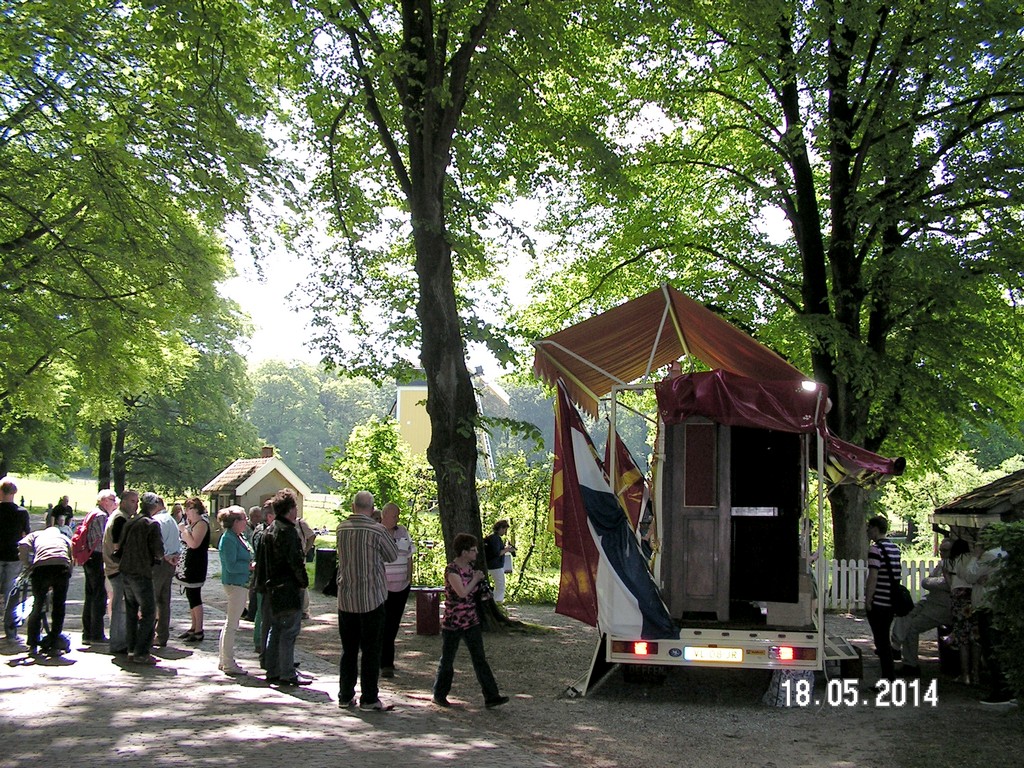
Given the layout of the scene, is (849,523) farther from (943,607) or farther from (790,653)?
(790,653)

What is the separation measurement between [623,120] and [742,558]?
1272 centimetres

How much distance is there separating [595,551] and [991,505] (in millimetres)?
6112

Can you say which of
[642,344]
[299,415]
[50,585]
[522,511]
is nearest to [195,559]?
[50,585]

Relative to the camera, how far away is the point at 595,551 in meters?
10.4

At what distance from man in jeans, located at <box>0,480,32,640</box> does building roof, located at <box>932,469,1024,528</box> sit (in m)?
11.9

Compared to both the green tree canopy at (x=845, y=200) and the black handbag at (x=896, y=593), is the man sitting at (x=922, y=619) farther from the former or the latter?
the green tree canopy at (x=845, y=200)

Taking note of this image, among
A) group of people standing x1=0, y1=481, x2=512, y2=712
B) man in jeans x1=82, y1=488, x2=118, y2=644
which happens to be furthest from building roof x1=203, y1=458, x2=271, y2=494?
man in jeans x1=82, y1=488, x2=118, y2=644

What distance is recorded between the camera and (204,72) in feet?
50.6

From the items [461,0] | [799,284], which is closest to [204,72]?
[461,0]

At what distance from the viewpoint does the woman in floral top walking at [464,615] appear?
9547 mm

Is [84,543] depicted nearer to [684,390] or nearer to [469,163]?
[684,390]

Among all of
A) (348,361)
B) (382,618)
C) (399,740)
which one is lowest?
(399,740)

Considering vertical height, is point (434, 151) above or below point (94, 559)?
above

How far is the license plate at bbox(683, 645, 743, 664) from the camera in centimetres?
986
